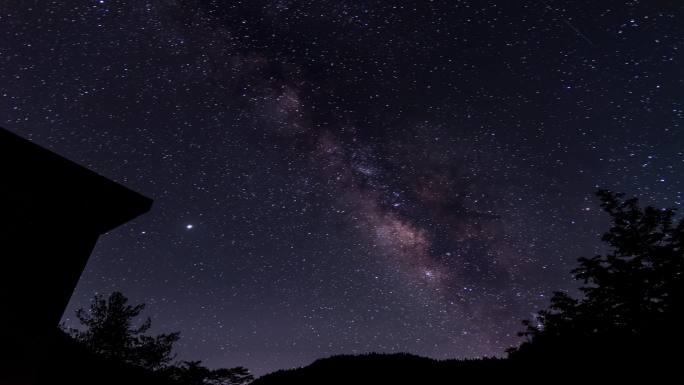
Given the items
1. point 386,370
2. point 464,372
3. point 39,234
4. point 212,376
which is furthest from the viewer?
point 212,376

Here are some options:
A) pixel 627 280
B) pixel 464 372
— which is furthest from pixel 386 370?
pixel 627 280

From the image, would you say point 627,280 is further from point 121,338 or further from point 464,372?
point 121,338

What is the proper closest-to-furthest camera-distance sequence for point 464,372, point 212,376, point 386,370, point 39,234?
point 39,234
point 464,372
point 386,370
point 212,376

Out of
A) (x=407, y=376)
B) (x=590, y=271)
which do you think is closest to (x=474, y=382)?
(x=407, y=376)

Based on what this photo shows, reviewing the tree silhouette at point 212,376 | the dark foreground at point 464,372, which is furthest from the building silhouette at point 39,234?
the tree silhouette at point 212,376

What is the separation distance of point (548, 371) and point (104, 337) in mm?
28752

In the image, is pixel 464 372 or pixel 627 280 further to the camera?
pixel 627 280

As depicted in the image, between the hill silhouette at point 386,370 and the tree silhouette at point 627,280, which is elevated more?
the tree silhouette at point 627,280

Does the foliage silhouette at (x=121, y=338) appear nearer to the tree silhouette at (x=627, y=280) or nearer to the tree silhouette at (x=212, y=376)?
the tree silhouette at (x=212, y=376)

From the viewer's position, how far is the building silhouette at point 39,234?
3.66m

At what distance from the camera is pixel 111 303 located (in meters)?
28.8

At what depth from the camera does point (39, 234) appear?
4012mm

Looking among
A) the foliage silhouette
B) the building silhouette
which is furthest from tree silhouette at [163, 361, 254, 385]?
the building silhouette

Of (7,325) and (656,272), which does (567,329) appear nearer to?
(656,272)
